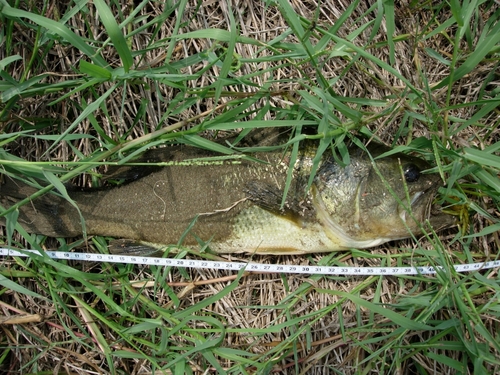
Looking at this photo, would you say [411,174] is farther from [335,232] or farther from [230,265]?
[230,265]

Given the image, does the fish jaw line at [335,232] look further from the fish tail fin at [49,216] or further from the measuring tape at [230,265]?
the fish tail fin at [49,216]

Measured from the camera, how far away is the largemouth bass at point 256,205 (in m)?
2.91

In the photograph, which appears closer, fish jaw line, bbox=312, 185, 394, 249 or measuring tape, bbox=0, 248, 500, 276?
fish jaw line, bbox=312, 185, 394, 249

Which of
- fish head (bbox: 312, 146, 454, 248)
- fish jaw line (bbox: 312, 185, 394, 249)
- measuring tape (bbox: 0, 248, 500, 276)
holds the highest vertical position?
fish head (bbox: 312, 146, 454, 248)

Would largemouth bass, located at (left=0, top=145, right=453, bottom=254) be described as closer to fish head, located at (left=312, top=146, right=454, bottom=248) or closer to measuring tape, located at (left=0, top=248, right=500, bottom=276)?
fish head, located at (left=312, top=146, right=454, bottom=248)

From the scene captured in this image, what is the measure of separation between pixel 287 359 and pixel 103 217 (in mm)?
1789

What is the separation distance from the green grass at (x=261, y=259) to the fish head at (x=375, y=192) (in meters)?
0.15

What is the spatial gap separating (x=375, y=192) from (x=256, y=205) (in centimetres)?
84

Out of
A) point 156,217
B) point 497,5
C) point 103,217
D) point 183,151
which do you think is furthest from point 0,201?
point 497,5

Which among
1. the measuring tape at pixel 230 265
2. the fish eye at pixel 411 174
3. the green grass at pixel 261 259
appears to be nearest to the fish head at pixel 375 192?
the fish eye at pixel 411 174

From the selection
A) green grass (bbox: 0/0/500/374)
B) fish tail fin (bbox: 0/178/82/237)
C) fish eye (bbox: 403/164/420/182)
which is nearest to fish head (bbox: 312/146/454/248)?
fish eye (bbox: 403/164/420/182)

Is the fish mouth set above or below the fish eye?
below

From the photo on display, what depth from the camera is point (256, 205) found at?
3.01 metres

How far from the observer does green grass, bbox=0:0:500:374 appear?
2865 millimetres
